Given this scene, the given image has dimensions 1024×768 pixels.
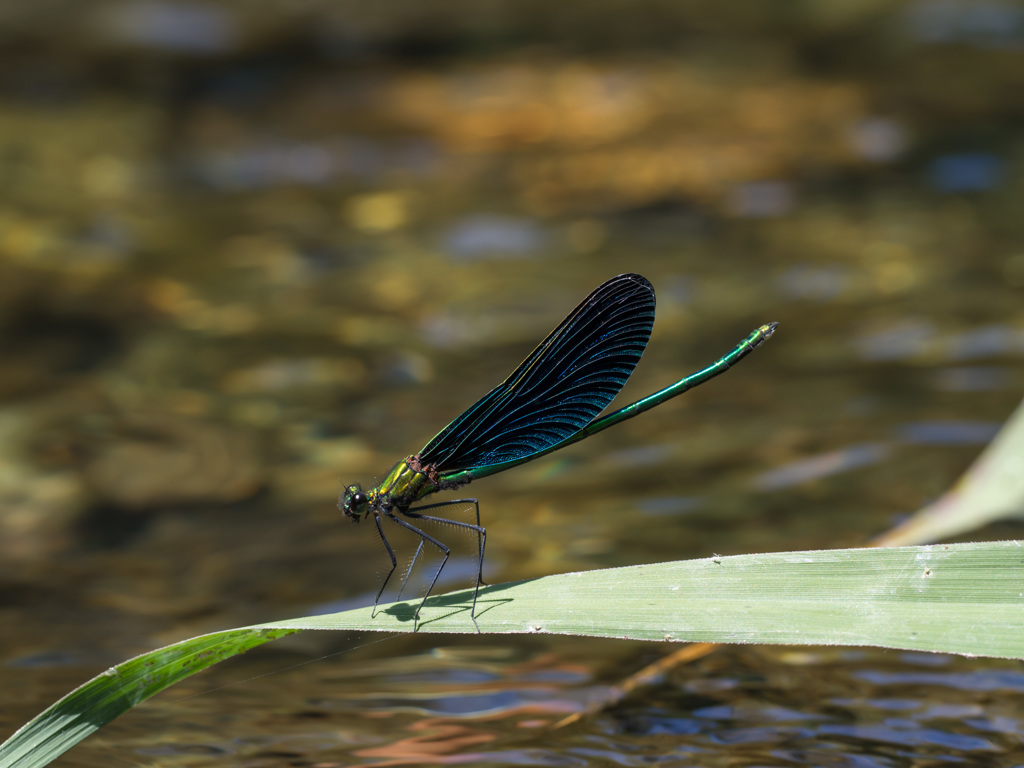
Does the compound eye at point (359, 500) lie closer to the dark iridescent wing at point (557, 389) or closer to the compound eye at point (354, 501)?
the compound eye at point (354, 501)

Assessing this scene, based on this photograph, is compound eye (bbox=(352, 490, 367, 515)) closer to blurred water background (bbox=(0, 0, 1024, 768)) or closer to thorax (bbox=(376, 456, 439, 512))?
thorax (bbox=(376, 456, 439, 512))

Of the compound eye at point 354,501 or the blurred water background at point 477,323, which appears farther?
the compound eye at point 354,501

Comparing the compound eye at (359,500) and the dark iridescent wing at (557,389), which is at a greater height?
the dark iridescent wing at (557,389)

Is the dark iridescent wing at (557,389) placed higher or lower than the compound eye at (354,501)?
higher

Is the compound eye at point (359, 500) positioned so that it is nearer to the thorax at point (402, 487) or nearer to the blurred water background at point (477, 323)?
the thorax at point (402, 487)

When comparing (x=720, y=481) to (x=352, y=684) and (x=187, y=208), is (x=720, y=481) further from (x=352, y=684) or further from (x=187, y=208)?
(x=187, y=208)

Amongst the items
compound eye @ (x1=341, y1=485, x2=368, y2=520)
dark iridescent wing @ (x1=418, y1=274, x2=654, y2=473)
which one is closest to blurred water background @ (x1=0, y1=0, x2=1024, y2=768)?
compound eye @ (x1=341, y1=485, x2=368, y2=520)

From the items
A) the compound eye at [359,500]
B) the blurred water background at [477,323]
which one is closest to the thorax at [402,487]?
the compound eye at [359,500]

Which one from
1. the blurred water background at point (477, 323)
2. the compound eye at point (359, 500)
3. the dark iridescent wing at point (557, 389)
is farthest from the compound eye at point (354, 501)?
the blurred water background at point (477, 323)
